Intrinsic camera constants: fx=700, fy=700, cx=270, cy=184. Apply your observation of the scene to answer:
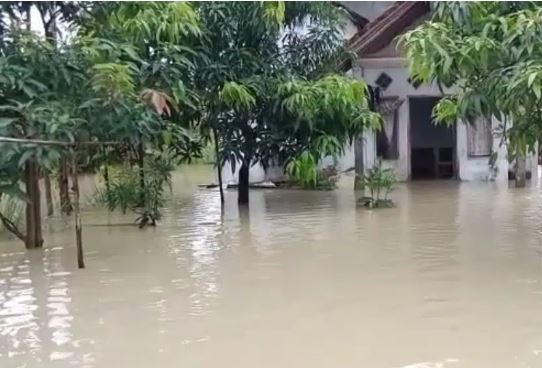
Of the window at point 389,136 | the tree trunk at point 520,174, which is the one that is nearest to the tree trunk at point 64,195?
the window at point 389,136

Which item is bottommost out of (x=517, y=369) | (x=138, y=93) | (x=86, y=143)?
(x=517, y=369)

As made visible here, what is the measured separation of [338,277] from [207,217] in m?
4.43

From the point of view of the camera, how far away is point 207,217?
1000 centimetres

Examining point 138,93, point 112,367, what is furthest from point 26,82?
point 112,367

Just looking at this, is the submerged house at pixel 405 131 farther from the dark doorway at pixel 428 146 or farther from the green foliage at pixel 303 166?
the green foliage at pixel 303 166

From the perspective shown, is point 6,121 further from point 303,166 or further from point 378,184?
point 378,184

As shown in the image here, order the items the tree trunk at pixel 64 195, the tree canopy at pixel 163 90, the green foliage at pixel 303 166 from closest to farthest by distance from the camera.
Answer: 1. the tree canopy at pixel 163 90
2. the tree trunk at pixel 64 195
3. the green foliage at pixel 303 166

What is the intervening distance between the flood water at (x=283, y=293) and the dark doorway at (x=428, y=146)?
6.23 metres

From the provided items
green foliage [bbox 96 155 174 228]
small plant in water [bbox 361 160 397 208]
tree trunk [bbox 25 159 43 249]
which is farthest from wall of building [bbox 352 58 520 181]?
tree trunk [bbox 25 159 43 249]

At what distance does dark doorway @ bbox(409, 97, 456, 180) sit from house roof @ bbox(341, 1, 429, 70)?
3187mm

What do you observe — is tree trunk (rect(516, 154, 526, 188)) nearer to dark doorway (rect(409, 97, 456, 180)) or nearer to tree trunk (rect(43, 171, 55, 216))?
dark doorway (rect(409, 97, 456, 180))

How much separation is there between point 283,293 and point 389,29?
27.0 ft

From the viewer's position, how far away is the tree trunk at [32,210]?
7.10 m

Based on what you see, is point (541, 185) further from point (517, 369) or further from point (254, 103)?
point (517, 369)
